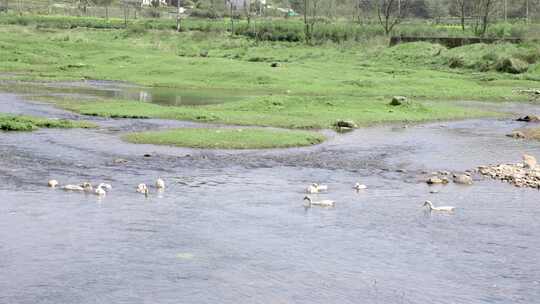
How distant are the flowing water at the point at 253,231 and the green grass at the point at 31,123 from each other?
266cm

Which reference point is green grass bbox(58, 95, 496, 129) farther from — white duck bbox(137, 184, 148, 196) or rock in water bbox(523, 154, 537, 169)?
white duck bbox(137, 184, 148, 196)

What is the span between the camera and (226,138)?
101 feet

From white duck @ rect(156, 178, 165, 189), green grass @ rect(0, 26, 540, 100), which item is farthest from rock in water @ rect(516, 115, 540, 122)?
white duck @ rect(156, 178, 165, 189)

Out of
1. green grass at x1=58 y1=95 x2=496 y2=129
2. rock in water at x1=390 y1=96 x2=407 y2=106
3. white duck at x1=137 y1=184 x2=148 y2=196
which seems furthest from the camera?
rock in water at x1=390 y1=96 x2=407 y2=106

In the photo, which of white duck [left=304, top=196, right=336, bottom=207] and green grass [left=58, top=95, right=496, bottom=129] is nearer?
white duck [left=304, top=196, right=336, bottom=207]

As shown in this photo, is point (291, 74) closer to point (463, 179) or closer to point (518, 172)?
point (518, 172)

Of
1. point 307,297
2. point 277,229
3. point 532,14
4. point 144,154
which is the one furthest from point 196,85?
point 532,14

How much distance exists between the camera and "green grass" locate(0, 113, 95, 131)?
31656mm

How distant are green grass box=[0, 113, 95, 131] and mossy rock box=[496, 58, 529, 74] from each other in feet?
122

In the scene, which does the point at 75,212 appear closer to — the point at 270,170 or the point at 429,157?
the point at 270,170

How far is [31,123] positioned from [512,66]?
39537 mm

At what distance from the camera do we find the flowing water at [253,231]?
603 inches

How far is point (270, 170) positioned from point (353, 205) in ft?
15.9

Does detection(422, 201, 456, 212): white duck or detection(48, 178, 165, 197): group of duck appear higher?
detection(48, 178, 165, 197): group of duck
